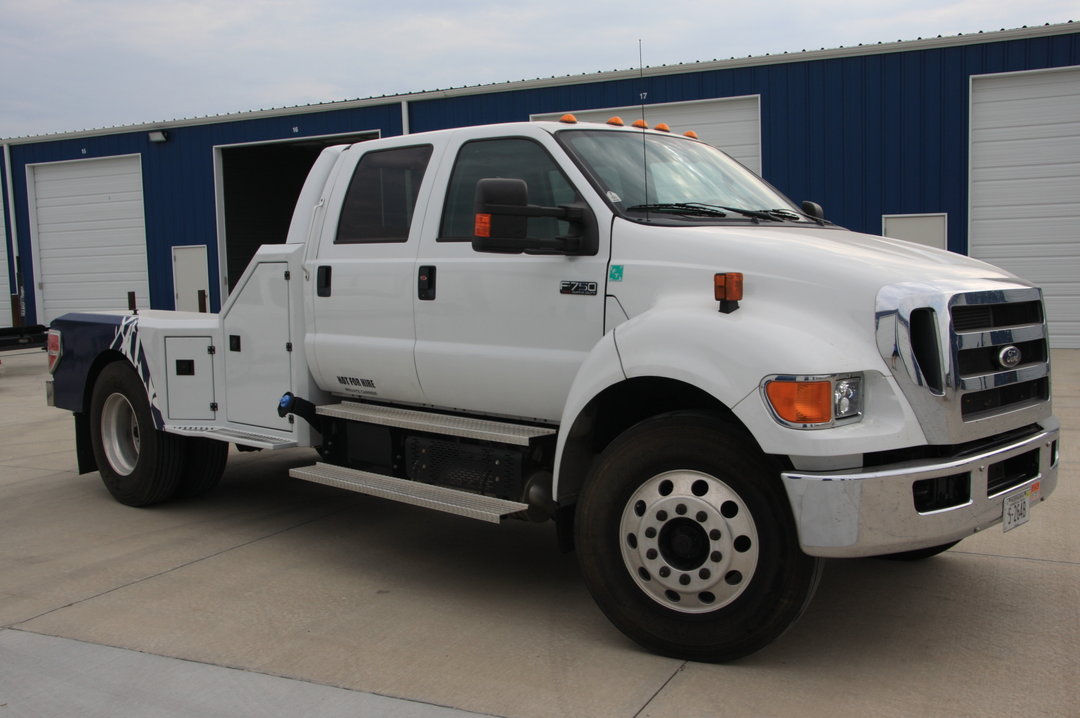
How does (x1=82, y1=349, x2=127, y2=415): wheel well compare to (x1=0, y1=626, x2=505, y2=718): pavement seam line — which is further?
(x1=82, y1=349, x2=127, y2=415): wheel well

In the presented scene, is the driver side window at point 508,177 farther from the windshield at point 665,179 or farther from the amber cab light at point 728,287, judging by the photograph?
the amber cab light at point 728,287

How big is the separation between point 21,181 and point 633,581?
84.9ft

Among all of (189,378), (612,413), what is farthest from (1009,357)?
(189,378)

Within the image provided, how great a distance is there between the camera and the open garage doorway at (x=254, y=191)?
22734mm

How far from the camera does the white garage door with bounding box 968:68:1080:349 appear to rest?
51.3 feet

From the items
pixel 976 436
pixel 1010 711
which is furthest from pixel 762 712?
pixel 976 436

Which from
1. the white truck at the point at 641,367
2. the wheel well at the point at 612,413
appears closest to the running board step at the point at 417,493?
the white truck at the point at 641,367

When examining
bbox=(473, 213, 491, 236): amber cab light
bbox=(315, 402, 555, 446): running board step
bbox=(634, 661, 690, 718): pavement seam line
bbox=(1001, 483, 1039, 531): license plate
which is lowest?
bbox=(634, 661, 690, 718): pavement seam line

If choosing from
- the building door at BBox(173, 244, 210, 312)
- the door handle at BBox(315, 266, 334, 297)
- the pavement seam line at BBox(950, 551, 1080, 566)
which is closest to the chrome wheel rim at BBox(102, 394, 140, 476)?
the door handle at BBox(315, 266, 334, 297)

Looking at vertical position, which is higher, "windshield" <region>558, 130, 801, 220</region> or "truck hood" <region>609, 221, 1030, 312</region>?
"windshield" <region>558, 130, 801, 220</region>

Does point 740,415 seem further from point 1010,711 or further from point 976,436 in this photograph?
point 1010,711

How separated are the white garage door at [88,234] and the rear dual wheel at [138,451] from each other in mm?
18016

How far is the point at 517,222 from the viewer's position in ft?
13.9

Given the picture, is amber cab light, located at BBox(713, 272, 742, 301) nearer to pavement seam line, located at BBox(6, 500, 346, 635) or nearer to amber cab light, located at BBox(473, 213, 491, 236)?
amber cab light, located at BBox(473, 213, 491, 236)
